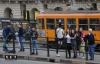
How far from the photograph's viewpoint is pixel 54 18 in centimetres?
3014


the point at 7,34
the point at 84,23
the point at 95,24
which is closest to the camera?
the point at 7,34

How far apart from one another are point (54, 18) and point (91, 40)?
10289 mm

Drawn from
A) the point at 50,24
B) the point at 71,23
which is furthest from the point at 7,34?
the point at 50,24

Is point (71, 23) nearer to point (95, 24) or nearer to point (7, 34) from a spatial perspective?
point (95, 24)

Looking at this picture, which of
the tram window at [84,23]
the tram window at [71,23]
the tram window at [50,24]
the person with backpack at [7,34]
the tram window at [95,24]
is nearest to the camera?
the person with backpack at [7,34]

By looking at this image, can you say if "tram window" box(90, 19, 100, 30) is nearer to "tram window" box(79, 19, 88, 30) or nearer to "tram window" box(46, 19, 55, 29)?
"tram window" box(79, 19, 88, 30)

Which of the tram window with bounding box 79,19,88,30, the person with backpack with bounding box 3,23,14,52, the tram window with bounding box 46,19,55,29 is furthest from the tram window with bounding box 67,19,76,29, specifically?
the person with backpack with bounding box 3,23,14,52

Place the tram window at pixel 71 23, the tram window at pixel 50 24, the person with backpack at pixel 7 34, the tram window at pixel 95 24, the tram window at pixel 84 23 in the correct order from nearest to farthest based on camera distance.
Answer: the person with backpack at pixel 7 34 < the tram window at pixel 95 24 < the tram window at pixel 84 23 < the tram window at pixel 71 23 < the tram window at pixel 50 24

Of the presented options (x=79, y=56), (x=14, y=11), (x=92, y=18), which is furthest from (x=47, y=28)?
(x=14, y=11)

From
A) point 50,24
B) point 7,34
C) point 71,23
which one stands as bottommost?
point 7,34

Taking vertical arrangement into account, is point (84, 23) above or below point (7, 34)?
above

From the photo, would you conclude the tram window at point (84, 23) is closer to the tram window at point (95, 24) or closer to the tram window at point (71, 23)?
the tram window at point (95, 24)

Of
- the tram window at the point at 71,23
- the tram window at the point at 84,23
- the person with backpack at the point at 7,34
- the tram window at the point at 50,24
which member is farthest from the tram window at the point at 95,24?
the person with backpack at the point at 7,34

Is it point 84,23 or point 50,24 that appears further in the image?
point 50,24
